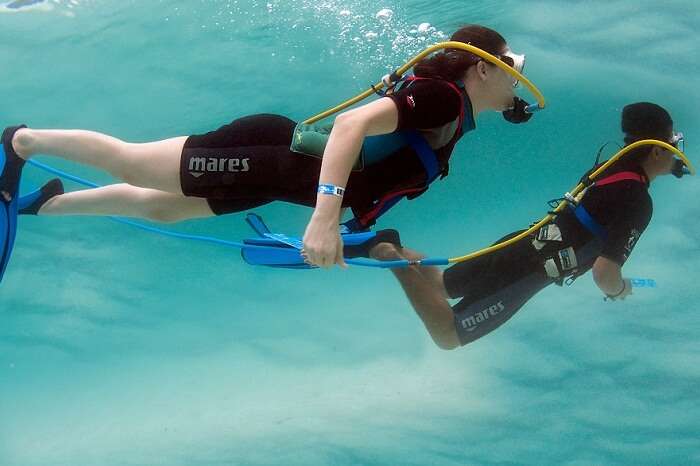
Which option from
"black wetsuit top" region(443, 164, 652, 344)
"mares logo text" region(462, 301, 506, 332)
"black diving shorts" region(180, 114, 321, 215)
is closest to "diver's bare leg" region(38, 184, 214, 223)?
"black diving shorts" region(180, 114, 321, 215)

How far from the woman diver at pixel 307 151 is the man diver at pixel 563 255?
1182 millimetres

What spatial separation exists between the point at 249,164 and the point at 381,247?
1.45 meters

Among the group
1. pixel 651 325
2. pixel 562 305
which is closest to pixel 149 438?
pixel 562 305

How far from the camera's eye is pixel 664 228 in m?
12.4

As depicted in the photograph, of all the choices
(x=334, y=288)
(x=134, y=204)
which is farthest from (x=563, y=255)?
(x=334, y=288)

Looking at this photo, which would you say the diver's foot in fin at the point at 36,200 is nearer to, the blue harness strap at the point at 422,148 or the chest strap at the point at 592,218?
the blue harness strap at the point at 422,148

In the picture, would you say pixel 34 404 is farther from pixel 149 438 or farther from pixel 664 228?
pixel 664 228

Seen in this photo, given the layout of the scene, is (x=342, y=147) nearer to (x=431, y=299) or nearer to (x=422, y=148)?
(x=422, y=148)

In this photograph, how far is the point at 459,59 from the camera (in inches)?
142

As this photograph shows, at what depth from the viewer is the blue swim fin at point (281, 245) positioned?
14.0 feet

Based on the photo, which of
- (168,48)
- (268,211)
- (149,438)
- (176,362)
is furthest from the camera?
(176,362)

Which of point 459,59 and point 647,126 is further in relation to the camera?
point 647,126

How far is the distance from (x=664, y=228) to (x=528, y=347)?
3.51m

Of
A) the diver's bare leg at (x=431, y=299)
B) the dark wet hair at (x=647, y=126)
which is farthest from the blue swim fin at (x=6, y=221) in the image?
the dark wet hair at (x=647, y=126)
